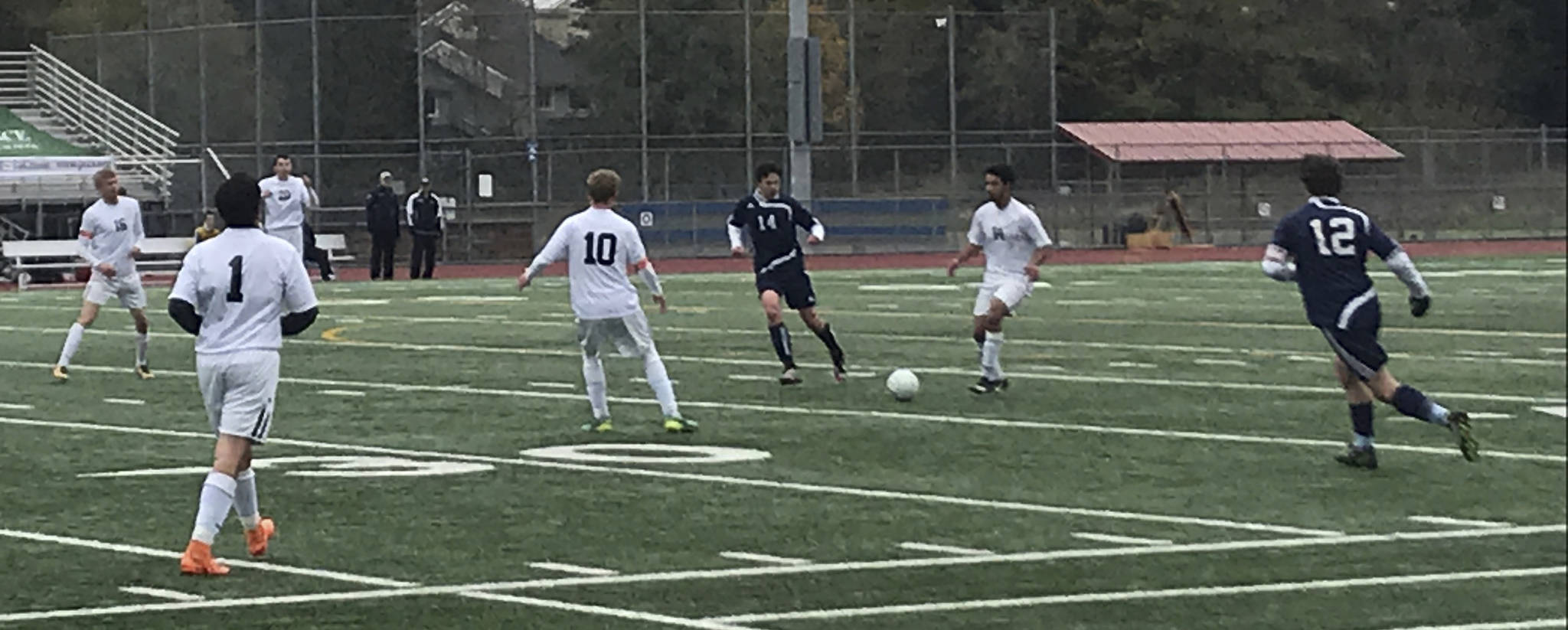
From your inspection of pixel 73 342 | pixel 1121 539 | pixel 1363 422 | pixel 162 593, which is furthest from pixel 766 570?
pixel 73 342

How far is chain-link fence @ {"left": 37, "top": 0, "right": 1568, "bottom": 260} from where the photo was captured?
51.2 metres

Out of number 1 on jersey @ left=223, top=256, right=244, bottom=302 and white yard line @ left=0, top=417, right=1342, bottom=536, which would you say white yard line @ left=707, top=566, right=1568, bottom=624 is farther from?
number 1 on jersey @ left=223, top=256, right=244, bottom=302

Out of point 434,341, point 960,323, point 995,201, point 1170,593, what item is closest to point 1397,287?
point 960,323

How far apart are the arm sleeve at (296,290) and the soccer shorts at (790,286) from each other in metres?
9.18

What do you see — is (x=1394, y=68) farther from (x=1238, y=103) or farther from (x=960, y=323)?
(x=1238, y=103)

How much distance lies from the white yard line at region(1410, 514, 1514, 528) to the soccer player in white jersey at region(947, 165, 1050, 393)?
23.1ft

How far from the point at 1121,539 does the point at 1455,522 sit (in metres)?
1.57

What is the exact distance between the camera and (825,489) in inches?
518

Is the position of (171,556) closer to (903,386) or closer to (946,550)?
(946,550)

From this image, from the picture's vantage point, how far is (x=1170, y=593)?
952cm

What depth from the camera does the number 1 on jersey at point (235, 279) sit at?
10.4 metres

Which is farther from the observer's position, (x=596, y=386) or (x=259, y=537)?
(x=596, y=386)

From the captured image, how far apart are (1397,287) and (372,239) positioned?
1678cm

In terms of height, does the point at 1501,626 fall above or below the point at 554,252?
below
